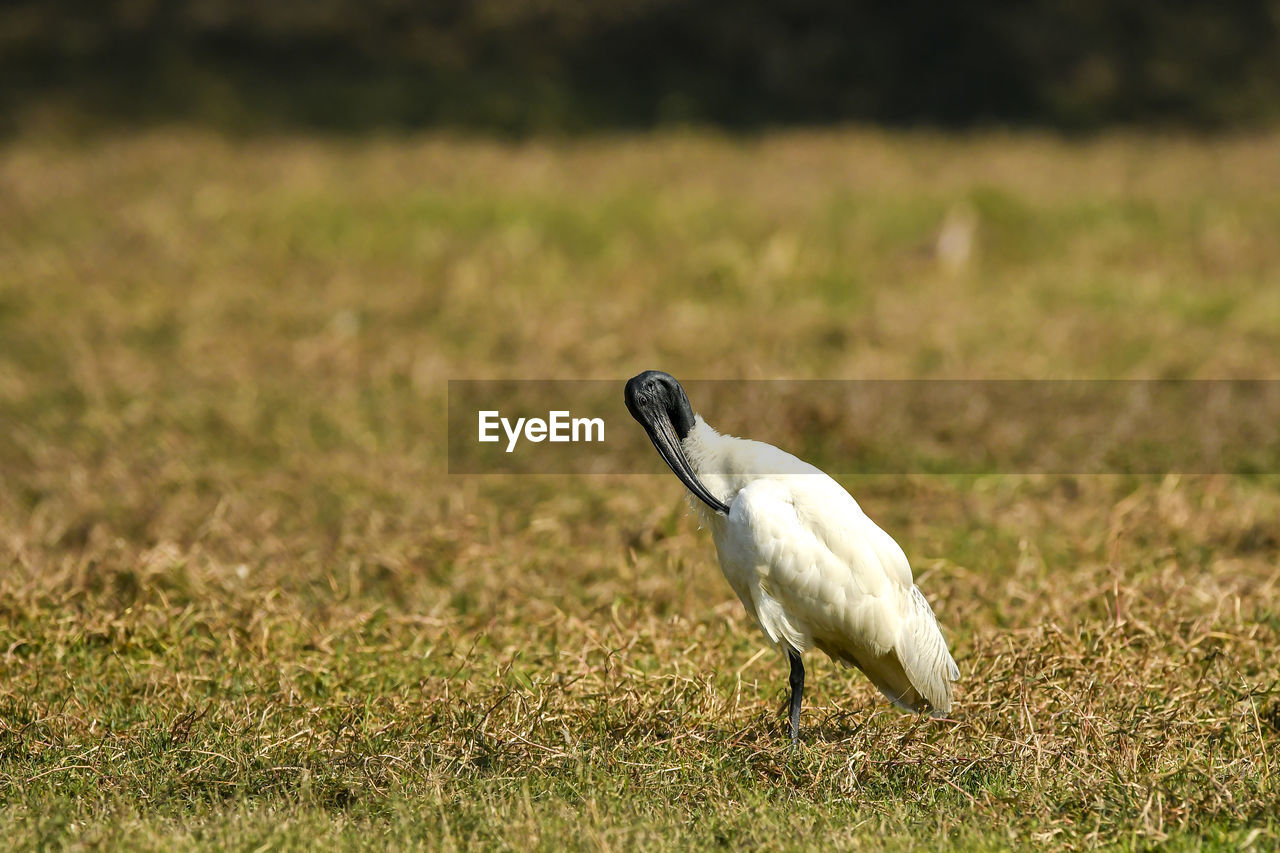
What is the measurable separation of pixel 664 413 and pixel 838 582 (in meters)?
0.63

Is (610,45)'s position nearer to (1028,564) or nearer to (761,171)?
(761,171)

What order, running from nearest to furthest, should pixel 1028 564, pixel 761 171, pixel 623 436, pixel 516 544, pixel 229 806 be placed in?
pixel 229 806, pixel 1028 564, pixel 516 544, pixel 623 436, pixel 761 171

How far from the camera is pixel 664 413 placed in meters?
3.67

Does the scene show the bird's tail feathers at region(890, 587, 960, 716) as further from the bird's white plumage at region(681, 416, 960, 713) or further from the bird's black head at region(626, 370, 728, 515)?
the bird's black head at region(626, 370, 728, 515)

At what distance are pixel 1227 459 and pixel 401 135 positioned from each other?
10.6m

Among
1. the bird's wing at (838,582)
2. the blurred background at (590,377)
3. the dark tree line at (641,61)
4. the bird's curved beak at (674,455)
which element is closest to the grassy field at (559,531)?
the blurred background at (590,377)

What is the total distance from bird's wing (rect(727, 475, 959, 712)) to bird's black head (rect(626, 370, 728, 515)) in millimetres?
116

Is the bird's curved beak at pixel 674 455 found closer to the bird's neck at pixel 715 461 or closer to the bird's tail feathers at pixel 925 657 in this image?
the bird's neck at pixel 715 461

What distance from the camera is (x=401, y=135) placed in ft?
50.6

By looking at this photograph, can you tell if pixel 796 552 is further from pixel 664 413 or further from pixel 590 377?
pixel 590 377

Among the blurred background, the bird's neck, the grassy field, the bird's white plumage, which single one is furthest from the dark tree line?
the bird's white plumage

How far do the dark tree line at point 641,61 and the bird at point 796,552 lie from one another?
12.9 m

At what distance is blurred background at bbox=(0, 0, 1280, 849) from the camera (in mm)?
3549

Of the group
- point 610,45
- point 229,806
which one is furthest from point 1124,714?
point 610,45
